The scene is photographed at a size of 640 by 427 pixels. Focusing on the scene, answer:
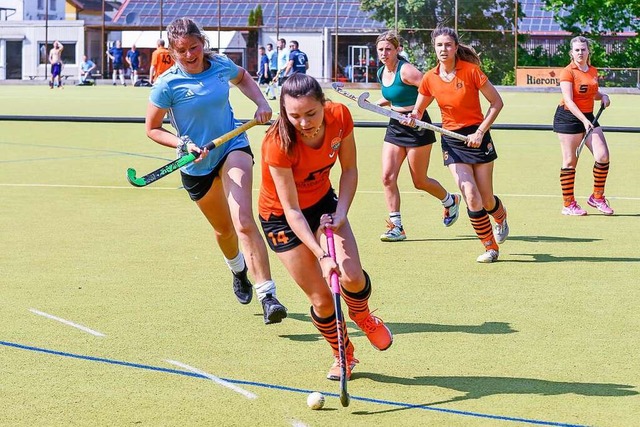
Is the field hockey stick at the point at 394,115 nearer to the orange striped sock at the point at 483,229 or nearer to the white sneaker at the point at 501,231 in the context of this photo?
the orange striped sock at the point at 483,229

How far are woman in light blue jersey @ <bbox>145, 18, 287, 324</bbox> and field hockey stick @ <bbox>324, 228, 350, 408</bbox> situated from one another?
1544 millimetres

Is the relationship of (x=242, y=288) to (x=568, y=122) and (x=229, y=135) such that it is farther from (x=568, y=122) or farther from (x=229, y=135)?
(x=568, y=122)

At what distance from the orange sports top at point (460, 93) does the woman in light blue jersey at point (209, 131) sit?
2.50m

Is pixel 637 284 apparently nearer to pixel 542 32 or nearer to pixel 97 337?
pixel 97 337

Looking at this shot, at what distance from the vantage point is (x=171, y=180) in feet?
52.7

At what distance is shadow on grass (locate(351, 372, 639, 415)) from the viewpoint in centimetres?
604

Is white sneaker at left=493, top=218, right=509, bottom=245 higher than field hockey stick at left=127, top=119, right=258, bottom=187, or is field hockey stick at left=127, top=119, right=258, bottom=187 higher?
field hockey stick at left=127, top=119, right=258, bottom=187

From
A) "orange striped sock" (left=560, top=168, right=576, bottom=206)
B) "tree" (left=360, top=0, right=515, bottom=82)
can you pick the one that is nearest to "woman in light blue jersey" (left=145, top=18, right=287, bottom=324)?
"orange striped sock" (left=560, top=168, right=576, bottom=206)

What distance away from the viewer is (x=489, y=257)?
10047 millimetres

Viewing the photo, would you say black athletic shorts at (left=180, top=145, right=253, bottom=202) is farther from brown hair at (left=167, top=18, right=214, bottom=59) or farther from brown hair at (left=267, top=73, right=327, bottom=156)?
brown hair at (left=267, top=73, right=327, bottom=156)

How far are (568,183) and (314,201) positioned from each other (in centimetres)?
729

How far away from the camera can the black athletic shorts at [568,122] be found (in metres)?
13.2

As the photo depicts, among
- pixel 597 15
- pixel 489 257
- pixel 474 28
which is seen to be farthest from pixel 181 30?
pixel 597 15

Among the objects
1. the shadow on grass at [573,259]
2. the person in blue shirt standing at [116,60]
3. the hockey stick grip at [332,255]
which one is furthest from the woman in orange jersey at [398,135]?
the person in blue shirt standing at [116,60]
